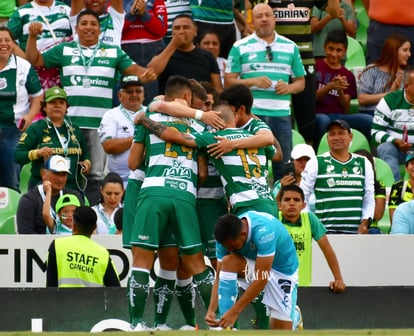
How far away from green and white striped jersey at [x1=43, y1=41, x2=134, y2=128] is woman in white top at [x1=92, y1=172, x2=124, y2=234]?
1.27 metres

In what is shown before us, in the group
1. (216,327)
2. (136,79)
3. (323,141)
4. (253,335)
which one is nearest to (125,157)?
(136,79)

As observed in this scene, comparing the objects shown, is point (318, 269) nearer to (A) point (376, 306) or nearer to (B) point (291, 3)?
(A) point (376, 306)

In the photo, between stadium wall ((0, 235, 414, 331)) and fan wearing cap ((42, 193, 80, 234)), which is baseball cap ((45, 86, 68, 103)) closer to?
fan wearing cap ((42, 193, 80, 234))

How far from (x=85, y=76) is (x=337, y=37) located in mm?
3388

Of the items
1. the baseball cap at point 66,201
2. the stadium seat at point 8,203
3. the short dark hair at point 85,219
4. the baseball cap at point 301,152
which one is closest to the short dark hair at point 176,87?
the short dark hair at point 85,219

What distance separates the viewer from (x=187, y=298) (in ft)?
37.3

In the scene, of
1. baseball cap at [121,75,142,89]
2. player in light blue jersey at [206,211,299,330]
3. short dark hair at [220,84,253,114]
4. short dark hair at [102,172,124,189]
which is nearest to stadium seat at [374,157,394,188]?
baseball cap at [121,75,142,89]

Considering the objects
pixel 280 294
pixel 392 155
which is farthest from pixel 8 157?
pixel 280 294

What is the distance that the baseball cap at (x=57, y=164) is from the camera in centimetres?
1371

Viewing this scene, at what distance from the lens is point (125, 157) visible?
14.9m

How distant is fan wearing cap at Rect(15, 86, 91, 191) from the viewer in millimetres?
14195

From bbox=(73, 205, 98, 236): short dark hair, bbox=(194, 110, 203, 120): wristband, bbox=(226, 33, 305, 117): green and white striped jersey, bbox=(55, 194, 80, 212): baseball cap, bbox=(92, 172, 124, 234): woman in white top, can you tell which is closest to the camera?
bbox=(194, 110, 203, 120): wristband

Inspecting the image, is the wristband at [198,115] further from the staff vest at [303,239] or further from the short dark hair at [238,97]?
the staff vest at [303,239]

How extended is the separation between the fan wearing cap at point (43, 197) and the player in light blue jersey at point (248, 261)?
3.29 meters
